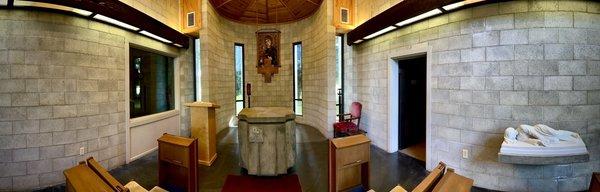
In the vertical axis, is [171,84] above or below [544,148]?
above

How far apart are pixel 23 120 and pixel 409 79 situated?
5.98 m

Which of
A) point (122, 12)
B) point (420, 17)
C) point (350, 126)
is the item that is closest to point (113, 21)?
point (122, 12)

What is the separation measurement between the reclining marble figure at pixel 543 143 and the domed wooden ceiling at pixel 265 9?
496 cm

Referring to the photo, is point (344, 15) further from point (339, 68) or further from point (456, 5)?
point (456, 5)

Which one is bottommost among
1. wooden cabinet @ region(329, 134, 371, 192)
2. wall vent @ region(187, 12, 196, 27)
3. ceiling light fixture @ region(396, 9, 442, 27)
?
wooden cabinet @ region(329, 134, 371, 192)

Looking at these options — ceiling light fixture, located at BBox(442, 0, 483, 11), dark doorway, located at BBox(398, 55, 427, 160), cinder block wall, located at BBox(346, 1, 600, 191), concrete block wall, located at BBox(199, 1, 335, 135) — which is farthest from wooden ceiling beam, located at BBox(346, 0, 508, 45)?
concrete block wall, located at BBox(199, 1, 335, 135)

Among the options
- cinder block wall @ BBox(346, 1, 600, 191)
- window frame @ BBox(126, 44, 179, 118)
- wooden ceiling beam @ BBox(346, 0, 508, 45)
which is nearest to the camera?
cinder block wall @ BBox(346, 1, 600, 191)

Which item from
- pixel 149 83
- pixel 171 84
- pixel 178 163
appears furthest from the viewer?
pixel 171 84

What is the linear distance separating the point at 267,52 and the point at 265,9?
138cm

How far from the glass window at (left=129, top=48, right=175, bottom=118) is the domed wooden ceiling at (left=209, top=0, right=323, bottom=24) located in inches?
78.8

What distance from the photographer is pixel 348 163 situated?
255 cm

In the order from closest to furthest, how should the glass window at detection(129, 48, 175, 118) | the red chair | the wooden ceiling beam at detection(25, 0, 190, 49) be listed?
the wooden ceiling beam at detection(25, 0, 190, 49)
the glass window at detection(129, 48, 175, 118)
the red chair

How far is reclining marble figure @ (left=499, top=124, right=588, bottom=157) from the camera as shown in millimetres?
2596

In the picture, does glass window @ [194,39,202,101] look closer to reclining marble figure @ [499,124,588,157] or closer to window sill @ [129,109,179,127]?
window sill @ [129,109,179,127]
